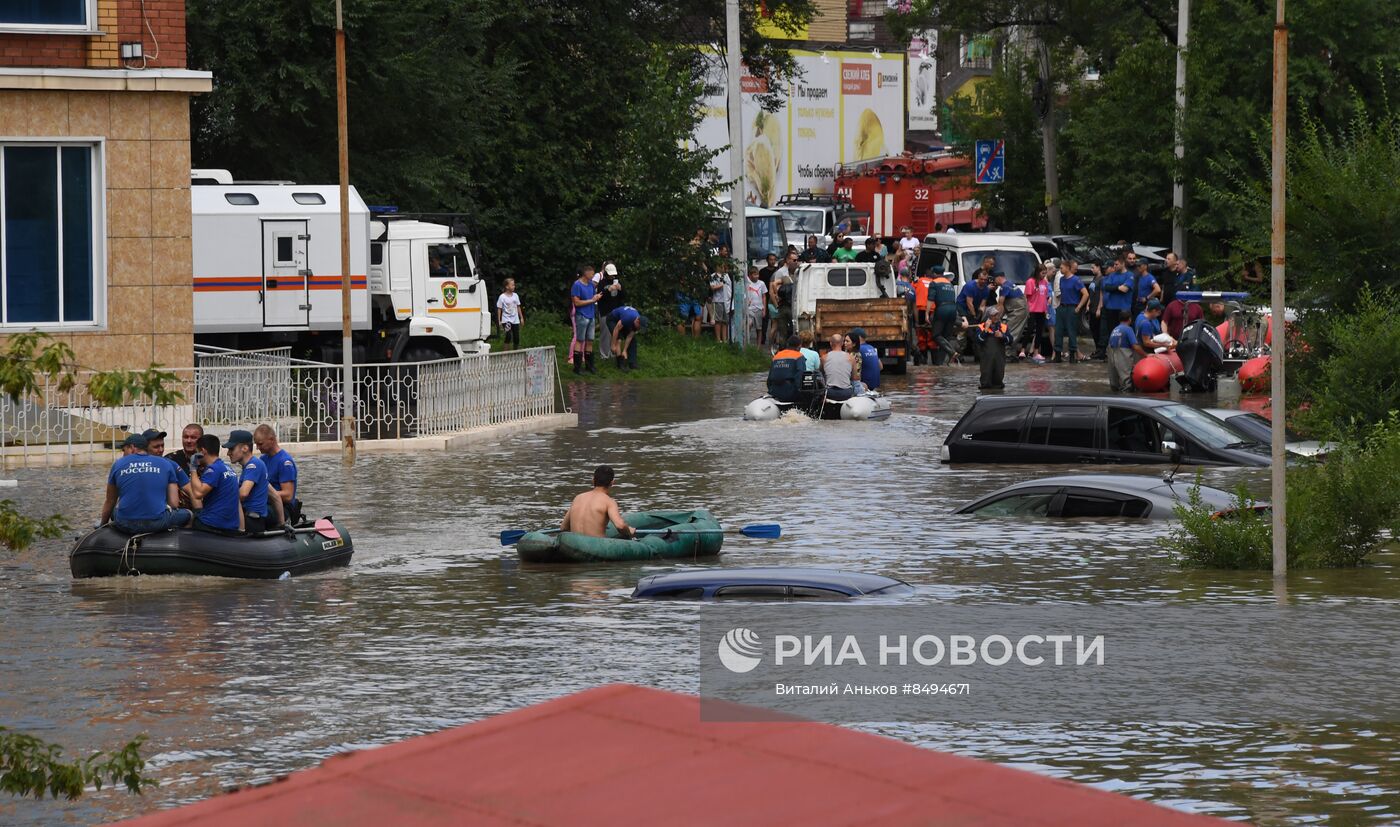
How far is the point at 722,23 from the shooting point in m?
54.4

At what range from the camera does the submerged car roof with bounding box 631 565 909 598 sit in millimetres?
14906

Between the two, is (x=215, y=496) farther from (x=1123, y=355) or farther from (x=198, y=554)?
(x=1123, y=355)

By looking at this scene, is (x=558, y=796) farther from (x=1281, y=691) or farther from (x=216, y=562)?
(x=216, y=562)

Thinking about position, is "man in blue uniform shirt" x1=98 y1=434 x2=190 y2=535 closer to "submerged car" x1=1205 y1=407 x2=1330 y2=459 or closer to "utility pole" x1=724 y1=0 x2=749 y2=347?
"submerged car" x1=1205 y1=407 x2=1330 y2=459

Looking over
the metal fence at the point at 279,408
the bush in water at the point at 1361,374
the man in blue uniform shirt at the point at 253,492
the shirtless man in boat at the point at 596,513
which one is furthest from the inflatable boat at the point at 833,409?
the man in blue uniform shirt at the point at 253,492

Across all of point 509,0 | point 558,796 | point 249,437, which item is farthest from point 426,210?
point 558,796

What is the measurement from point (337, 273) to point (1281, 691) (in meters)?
23.7

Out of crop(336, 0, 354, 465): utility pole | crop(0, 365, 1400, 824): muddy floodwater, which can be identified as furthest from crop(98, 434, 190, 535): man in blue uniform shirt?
crop(336, 0, 354, 465): utility pole

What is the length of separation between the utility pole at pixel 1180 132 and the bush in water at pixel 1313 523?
3149cm

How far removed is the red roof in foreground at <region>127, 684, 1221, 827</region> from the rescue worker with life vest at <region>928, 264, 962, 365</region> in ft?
118

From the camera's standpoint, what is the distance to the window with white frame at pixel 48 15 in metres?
26.6

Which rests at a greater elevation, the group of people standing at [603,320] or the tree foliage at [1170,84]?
the tree foliage at [1170,84]

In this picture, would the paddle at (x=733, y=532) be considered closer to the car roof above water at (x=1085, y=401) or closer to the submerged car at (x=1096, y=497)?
the submerged car at (x=1096, y=497)

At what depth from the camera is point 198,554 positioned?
54.6 ft
